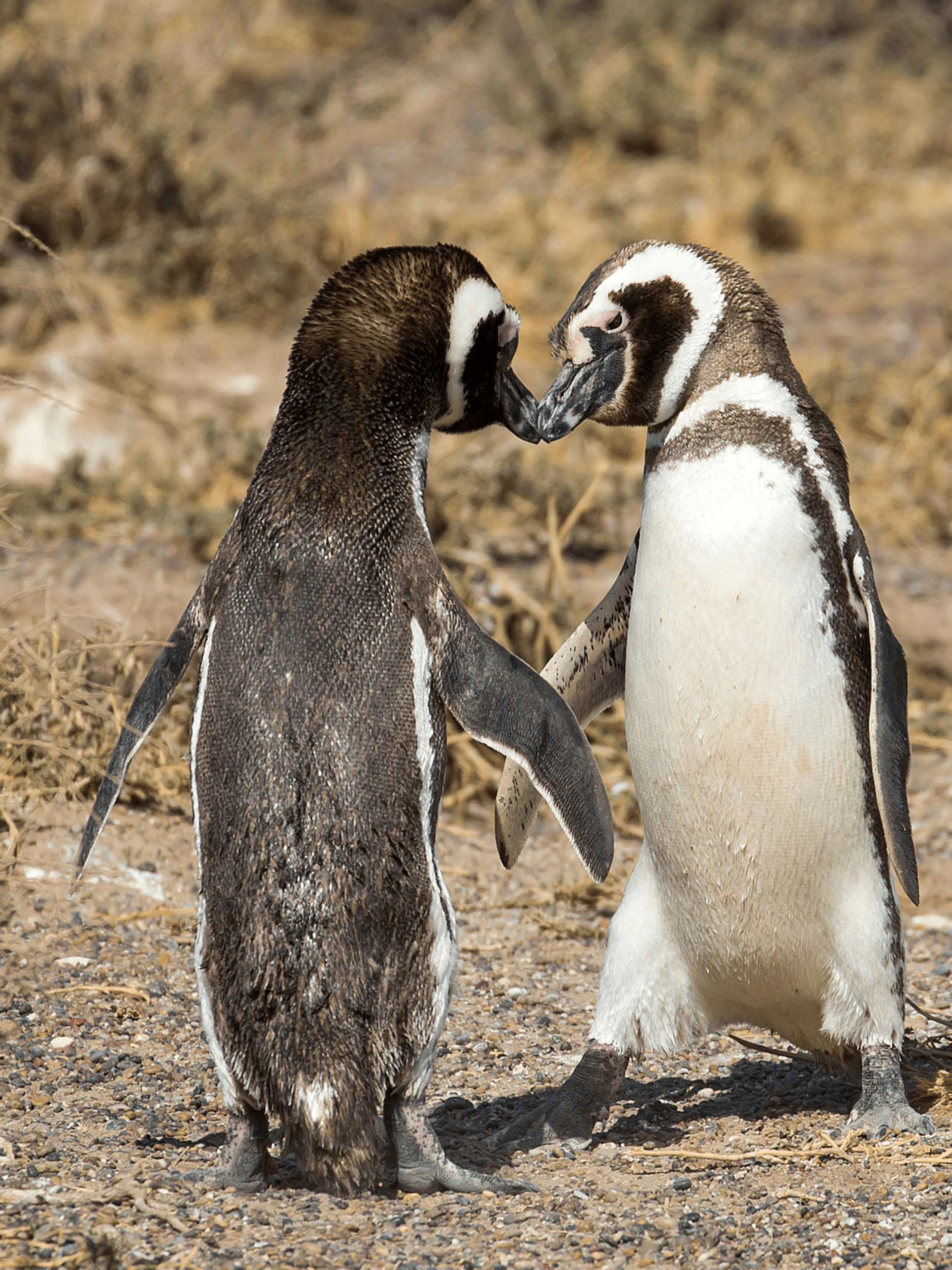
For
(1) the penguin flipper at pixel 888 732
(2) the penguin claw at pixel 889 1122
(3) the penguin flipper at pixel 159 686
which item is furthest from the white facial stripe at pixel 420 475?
(2) the penguin claw at pixel 889 1122

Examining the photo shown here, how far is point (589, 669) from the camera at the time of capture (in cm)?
349

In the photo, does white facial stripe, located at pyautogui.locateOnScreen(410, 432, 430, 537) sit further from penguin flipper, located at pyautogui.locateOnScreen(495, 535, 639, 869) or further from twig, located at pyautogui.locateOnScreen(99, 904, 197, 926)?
twig, located at pyautogui.locateOnScreen(99, 904, 197, 926)

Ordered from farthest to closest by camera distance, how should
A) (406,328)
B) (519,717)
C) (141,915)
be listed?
(141,915)
(406,328)
(519,717)

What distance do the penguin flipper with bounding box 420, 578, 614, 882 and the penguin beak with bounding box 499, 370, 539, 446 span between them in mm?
525

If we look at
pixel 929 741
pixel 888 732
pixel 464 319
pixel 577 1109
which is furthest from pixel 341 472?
pixel 929 741

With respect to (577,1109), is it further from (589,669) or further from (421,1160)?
(589,669)

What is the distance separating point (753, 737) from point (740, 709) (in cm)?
6

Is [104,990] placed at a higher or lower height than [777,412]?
lower

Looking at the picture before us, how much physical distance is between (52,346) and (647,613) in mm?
5436

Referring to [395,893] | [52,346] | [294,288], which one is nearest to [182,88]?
[294,288]

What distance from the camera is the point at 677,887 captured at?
3.15 metres

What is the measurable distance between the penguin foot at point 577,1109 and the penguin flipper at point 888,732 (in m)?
0.70

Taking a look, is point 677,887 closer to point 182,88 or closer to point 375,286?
point 375,286

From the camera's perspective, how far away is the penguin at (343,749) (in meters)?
2.58
